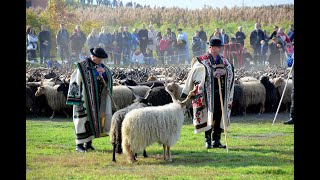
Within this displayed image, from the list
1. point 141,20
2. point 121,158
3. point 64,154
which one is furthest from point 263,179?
point 141,20

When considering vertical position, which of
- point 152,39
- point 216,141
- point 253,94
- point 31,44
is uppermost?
point 152,39

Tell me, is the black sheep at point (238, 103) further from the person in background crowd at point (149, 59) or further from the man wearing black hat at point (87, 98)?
the person in background crowd at point (149, 59)

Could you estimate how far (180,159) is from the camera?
10336 millimetres

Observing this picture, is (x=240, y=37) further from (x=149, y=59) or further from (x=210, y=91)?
(x=210, y=91)

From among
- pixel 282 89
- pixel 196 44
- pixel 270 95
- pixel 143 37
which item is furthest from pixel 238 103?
pixel 143 37

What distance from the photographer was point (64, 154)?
35.7 ft

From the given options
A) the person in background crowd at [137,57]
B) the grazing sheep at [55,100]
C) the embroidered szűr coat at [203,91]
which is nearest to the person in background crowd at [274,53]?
the person in background crowd at [137,57]

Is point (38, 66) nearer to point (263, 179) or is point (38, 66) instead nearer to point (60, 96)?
point (60, 96)

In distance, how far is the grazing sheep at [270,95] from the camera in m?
19.0

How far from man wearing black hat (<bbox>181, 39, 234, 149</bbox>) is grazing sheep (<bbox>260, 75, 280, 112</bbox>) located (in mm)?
7367

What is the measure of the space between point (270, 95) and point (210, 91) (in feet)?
25.2

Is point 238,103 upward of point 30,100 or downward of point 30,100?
downward

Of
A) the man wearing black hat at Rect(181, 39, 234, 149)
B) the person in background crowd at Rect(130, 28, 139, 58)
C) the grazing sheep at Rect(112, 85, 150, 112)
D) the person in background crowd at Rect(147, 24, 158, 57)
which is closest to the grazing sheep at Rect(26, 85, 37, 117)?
the grazing sheep at Rect(112, 85, 150, 112)

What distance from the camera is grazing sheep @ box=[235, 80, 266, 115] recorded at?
18312 mm
